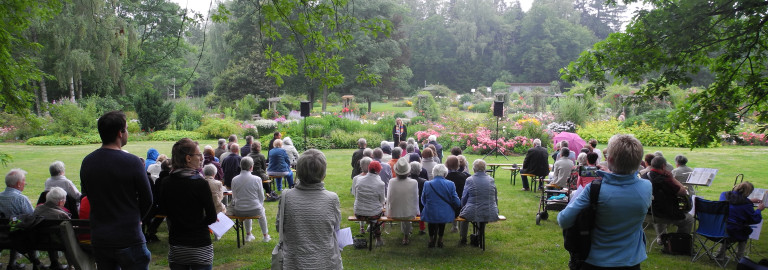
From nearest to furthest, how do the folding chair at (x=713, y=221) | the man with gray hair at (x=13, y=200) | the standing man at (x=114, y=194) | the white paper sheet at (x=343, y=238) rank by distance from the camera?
the standing man at (x=114, y=194) < the white paper sheet at (x=343, y=238) < the man with gray hair at (x=13, y=200) < the folding chair at (x=713, y=221)

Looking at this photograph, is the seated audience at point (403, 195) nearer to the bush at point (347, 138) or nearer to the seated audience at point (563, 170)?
the seated audience at point (563, 170)

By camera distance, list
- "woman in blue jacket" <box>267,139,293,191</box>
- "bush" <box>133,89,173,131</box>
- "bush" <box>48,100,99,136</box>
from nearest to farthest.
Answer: "woman in blue jacket" <box>267,139,293,191</box>, "bush" <box>48,100,99,136</box>, "bush" <box>133,89,173,131</box>

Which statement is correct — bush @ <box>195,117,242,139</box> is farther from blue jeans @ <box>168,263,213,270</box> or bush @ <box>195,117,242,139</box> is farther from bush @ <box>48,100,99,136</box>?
blue jeans @ <box>168,263,213,270</box>

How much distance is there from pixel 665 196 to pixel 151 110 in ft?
71.4

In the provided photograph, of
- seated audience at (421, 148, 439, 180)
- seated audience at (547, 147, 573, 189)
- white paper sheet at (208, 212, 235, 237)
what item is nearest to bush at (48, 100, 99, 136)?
seated audience at (421, 148, 439, 180)

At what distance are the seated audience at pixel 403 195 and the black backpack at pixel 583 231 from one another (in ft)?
11.5

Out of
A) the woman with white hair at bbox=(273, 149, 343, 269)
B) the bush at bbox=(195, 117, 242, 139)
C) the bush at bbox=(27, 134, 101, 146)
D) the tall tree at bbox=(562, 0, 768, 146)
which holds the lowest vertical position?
the bush at bbox=(27, 134, 101, 146)

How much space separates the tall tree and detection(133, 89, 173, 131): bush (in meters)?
20.1

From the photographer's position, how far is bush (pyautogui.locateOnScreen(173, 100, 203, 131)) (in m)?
23.5

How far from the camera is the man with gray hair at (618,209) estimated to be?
261 cm

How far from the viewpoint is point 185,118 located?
23.9 m

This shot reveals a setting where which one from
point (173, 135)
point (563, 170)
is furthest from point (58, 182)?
point (173, 135)

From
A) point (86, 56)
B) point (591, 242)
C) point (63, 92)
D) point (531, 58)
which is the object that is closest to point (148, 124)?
point (86, 56)

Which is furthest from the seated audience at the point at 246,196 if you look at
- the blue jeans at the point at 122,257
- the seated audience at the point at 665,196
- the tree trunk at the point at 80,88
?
the tree trunk at the point at 80,88
